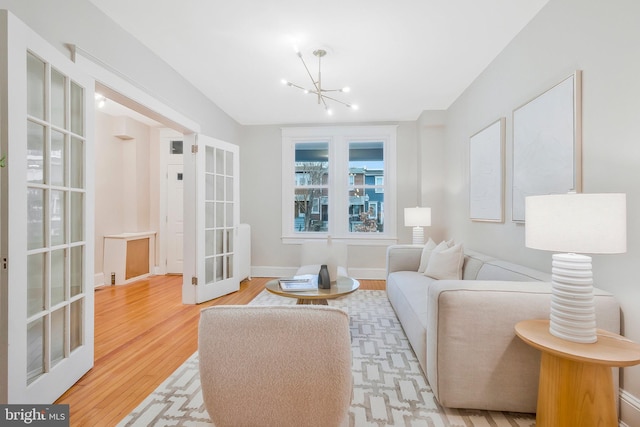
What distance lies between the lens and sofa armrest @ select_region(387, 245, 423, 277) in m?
3.50

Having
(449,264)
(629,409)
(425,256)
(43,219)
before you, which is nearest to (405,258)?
(425,256)

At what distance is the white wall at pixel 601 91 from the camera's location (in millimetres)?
1463

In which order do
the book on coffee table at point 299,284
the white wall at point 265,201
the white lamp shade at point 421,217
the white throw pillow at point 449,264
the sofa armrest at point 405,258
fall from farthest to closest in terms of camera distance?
the white wall at point 265,201
the white lamp shade at point 421,217
the sofa armrest at point 405,258
the white throw pillow at point 449,264
the book on coffee table at point 299,284

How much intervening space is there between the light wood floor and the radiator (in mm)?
357

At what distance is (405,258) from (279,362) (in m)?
2.77

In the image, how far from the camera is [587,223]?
3.98 ft

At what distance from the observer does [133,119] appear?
192 inches

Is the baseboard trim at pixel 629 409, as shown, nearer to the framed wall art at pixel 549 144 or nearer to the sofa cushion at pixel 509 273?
the sofa cushion at pixel 509 273

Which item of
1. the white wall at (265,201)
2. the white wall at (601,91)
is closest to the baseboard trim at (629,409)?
the white wall at (601,91)

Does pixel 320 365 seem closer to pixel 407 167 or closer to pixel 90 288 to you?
pixel 90 288

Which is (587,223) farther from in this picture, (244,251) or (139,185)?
(139,185)

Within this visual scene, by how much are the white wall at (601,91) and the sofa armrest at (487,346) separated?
0.68 feet

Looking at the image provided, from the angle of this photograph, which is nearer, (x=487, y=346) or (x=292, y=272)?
(x=487, y=346)

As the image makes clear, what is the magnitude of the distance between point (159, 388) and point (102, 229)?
144 inches
